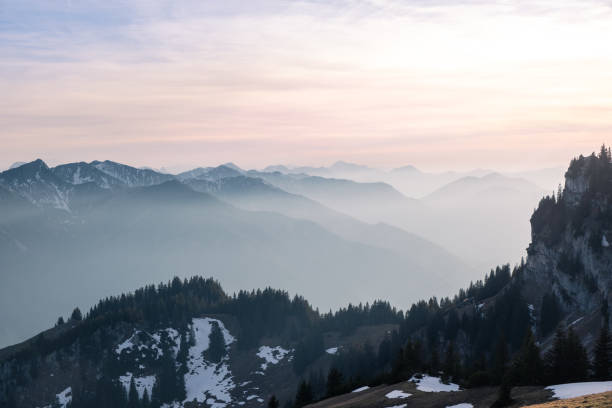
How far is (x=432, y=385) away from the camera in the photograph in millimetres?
76438

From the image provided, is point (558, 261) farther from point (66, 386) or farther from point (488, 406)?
point (66, 386)

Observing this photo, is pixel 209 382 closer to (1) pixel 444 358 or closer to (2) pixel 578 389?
(1) pixel 444 358

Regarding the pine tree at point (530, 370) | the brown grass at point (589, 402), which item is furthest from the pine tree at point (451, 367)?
the brown grass at point (589, 402)

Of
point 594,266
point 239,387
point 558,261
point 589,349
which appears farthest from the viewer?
point 239,387

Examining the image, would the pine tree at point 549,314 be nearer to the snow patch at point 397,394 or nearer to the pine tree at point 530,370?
the pine tree at point 530,370

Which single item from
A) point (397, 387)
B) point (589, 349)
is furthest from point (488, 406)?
point (589, 349)

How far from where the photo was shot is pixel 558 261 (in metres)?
146

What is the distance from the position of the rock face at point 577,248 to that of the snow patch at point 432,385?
47.8 m

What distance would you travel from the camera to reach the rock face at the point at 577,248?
417 feet

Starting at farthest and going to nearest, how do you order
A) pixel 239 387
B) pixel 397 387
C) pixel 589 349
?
pixel 239 387 < pixel 589 349 < pixel 397 387

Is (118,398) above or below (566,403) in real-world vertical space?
below

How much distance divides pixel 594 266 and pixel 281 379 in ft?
349

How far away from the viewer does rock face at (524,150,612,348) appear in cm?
12700

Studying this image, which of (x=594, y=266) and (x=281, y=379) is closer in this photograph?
(x=594, y=266)
